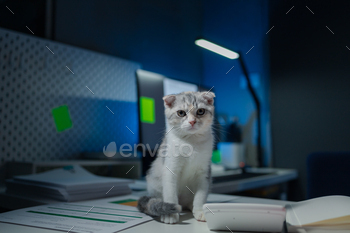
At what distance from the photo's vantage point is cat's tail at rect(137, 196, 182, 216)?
25.6 inches

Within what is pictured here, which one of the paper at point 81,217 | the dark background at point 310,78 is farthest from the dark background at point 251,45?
the paper at point 81,217

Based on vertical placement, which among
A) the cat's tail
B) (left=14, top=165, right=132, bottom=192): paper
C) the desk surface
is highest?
(left=14, top=165, right=132, bottom=192): paper

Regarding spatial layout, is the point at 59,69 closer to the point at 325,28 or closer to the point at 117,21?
the point at 117,21

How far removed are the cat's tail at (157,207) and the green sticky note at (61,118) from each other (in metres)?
0.98

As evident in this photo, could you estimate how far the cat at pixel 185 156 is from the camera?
78cm

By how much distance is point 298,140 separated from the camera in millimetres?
1127

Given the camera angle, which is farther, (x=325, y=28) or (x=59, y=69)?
(x=59, y=69)

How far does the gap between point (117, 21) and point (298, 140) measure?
56.7 inches

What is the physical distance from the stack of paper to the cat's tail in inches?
10.9

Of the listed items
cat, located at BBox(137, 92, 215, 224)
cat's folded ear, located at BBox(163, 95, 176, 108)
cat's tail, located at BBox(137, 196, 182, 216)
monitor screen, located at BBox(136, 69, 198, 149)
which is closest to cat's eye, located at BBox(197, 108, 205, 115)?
cat, located at BBox(137, 92, 215, 224)

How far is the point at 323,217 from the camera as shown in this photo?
21.8 inches

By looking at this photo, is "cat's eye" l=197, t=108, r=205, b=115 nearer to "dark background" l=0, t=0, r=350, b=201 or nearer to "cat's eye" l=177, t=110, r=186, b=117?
"cat's eye" l=177, t=110, r=186, b=117

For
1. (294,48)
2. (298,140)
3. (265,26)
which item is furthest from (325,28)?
(298,140)

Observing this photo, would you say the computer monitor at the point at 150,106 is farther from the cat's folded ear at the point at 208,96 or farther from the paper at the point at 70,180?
the cat's folded ear at the point at 208,96
